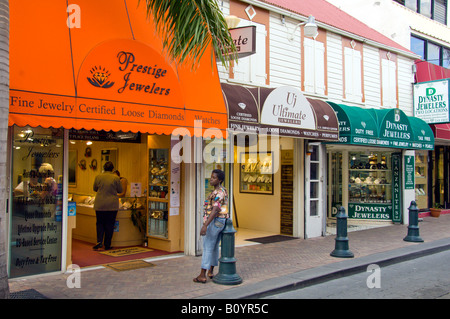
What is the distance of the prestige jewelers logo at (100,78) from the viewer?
6.70m

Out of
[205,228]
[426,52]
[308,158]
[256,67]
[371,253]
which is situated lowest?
[371,253]

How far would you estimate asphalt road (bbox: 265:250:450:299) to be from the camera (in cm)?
655

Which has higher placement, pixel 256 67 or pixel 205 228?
pixel 256 67

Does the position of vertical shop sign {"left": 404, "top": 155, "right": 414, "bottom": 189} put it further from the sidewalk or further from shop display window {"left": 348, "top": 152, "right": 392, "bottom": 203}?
the sidewalk

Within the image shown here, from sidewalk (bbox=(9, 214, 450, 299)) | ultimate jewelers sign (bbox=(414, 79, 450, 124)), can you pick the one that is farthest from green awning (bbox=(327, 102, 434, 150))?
sidewalk (bbox=(9, 214, 450, 299))

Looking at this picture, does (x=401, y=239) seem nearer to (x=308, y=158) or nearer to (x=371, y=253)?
(x=371, y=253)

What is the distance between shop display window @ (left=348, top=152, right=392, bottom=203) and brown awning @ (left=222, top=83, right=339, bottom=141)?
14.1 feet

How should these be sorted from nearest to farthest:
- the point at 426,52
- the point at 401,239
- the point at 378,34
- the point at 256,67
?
the point at 256,67 < the point at 401,239 < the point at 378,34 < the point at 426,52

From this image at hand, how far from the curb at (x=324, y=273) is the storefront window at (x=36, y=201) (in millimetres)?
2919

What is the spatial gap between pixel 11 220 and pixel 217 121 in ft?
13.1

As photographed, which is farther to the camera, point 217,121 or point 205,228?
point 217,121

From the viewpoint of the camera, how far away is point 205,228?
6.65 meters

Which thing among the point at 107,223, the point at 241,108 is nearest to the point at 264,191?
the point at 241,108

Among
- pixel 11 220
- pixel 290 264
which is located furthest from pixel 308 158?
pixel 11 220
